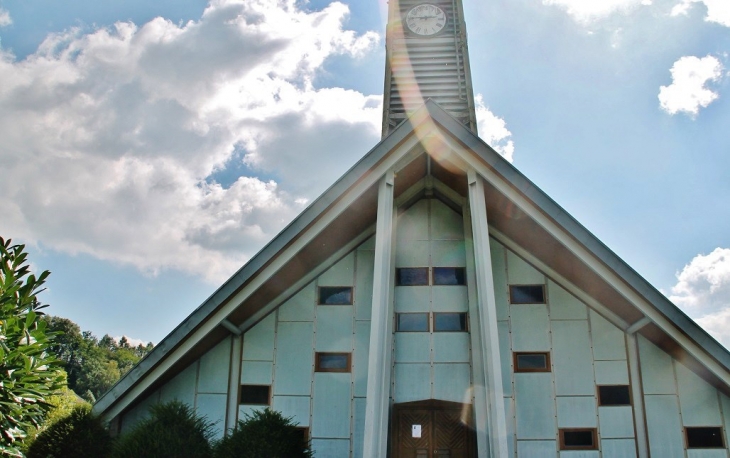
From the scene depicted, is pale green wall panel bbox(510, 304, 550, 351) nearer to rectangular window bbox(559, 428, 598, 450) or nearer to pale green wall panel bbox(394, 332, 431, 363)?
rectangular window bbox(559, 428, 598, 450)

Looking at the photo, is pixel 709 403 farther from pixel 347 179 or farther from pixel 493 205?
pixel 347 179

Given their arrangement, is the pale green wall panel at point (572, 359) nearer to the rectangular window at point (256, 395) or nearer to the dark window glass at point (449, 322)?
the dark window glass at point (449, 322)

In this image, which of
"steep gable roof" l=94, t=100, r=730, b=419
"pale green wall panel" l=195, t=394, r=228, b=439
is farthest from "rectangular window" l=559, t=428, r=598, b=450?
"pale green wall panel" l=195, t=394, r=228, b=439

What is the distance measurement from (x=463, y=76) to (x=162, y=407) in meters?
14.0

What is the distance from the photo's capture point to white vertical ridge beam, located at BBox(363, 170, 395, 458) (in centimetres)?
1062

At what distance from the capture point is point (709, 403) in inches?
479

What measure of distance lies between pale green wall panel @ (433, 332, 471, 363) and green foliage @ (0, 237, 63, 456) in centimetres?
728

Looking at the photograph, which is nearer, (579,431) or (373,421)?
(373,421)

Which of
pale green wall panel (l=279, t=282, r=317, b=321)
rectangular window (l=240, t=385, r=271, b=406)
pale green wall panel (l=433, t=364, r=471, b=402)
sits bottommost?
rectangular window (l=240, t=385, r=271, b=406)

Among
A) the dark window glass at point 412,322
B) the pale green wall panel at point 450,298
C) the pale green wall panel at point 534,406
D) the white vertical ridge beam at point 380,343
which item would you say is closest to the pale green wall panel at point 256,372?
the white vertical ridge beam at point 380,343

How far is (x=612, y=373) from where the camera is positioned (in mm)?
12633

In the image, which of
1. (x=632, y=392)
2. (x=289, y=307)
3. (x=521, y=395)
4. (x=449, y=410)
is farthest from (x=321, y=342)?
(x=632, y=392)

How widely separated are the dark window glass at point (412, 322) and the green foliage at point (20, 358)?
676cm

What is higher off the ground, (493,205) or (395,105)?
(395,105)
